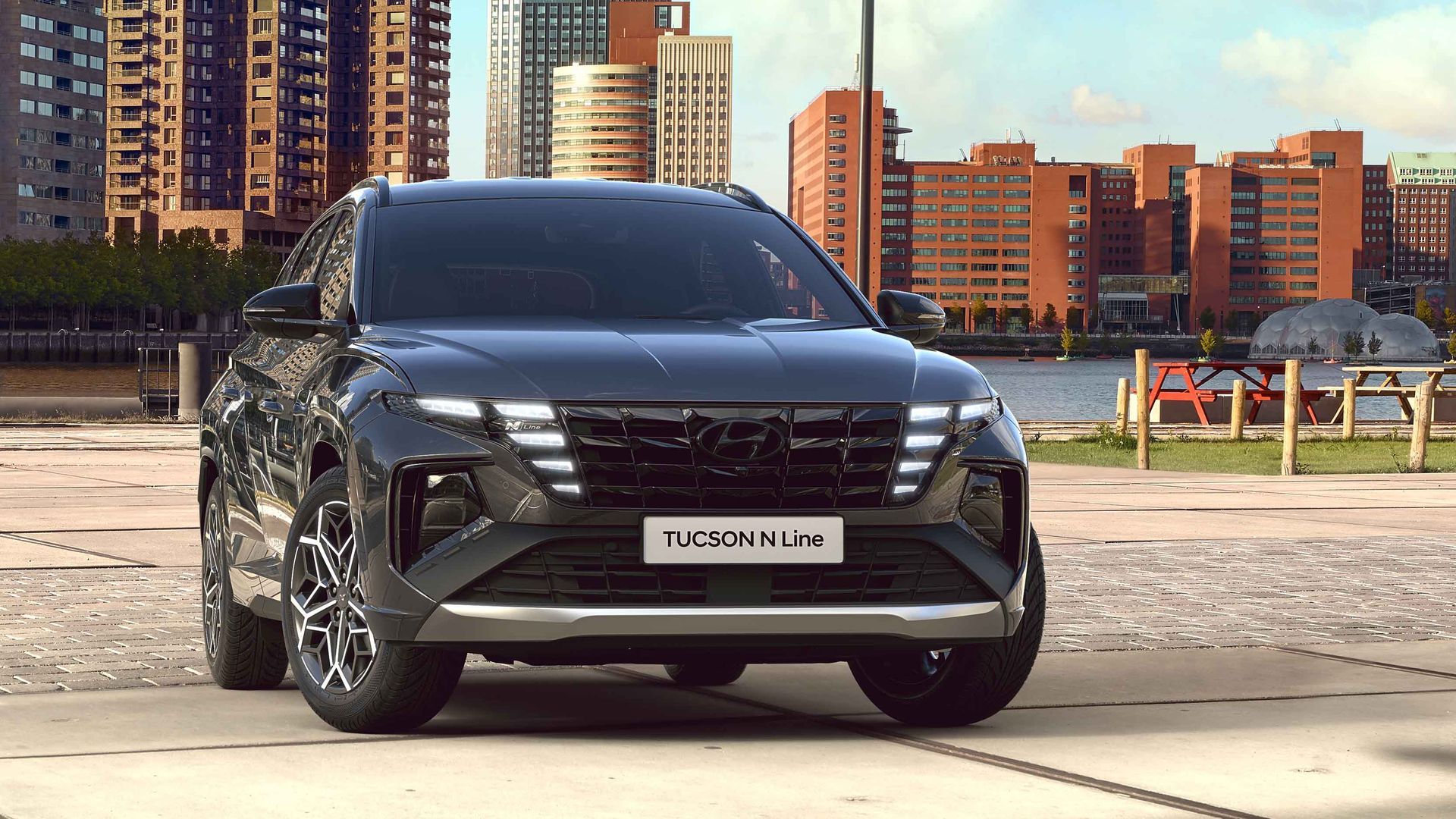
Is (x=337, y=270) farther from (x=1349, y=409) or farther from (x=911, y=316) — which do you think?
(x=1349, y=409)

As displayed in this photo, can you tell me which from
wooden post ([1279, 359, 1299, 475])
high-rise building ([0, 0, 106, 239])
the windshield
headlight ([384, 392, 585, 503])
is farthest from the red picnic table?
high-rise building ([0, 0, 106, 239])

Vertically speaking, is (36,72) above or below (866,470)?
above

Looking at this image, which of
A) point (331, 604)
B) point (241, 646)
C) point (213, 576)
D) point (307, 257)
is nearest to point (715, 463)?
point (331, 604)

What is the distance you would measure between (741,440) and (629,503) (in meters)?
0.32

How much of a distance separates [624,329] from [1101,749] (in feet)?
5.72

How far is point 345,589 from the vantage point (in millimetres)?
5152

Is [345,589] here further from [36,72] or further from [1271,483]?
[36,72]

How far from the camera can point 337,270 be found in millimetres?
6348

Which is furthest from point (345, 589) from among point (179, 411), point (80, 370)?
point (80, 370)

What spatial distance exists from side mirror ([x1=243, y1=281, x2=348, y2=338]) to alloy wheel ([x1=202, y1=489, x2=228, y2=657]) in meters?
1.07

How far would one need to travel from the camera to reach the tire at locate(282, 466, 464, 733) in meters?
5.04

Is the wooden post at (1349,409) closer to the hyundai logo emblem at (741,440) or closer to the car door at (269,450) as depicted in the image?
the car door at (269,450)

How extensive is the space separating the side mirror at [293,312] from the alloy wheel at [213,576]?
1067 millimetres

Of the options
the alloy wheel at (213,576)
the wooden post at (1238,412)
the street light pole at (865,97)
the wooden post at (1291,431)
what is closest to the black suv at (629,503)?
the alloy wheel at (213,576)
